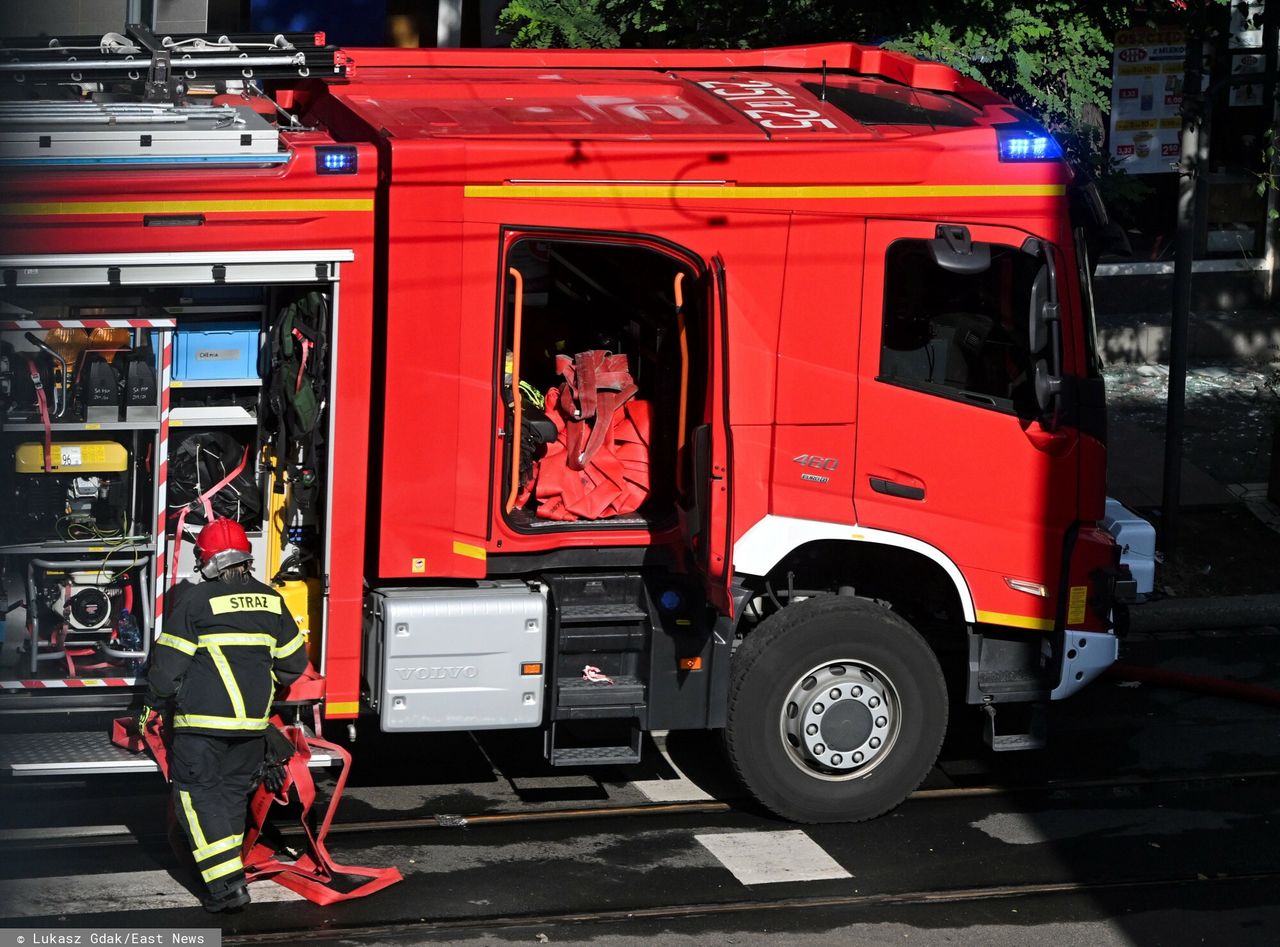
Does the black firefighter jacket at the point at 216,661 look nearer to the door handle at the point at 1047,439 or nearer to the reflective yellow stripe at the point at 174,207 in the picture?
the reflective yellow stripe at the point at 174,207

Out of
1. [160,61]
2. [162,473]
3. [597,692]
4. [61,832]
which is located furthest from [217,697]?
[160,61]

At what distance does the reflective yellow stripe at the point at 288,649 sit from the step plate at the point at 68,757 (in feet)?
1.65

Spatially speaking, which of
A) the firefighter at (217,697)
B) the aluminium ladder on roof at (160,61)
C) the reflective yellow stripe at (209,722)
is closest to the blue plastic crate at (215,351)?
the firefighter at (217,697)

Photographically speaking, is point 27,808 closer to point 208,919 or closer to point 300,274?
point 208,919

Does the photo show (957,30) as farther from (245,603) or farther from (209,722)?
(209,722)

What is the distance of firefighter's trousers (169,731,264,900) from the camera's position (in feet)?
22.5

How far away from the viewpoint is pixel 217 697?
22.7ft

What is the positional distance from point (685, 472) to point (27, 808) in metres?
3.15

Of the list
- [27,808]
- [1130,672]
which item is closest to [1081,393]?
[1130,672]

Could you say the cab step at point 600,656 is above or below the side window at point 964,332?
below

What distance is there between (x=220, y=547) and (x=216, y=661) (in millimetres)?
441

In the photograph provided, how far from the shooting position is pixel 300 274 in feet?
23.9

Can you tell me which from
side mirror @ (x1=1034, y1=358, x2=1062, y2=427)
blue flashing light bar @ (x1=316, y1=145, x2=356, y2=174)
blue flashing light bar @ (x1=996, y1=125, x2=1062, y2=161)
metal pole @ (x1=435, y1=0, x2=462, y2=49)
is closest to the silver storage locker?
blue flashing light bar @ (x1=316, y1=145, x2=356, y2=174)

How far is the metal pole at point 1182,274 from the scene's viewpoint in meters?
10.8
